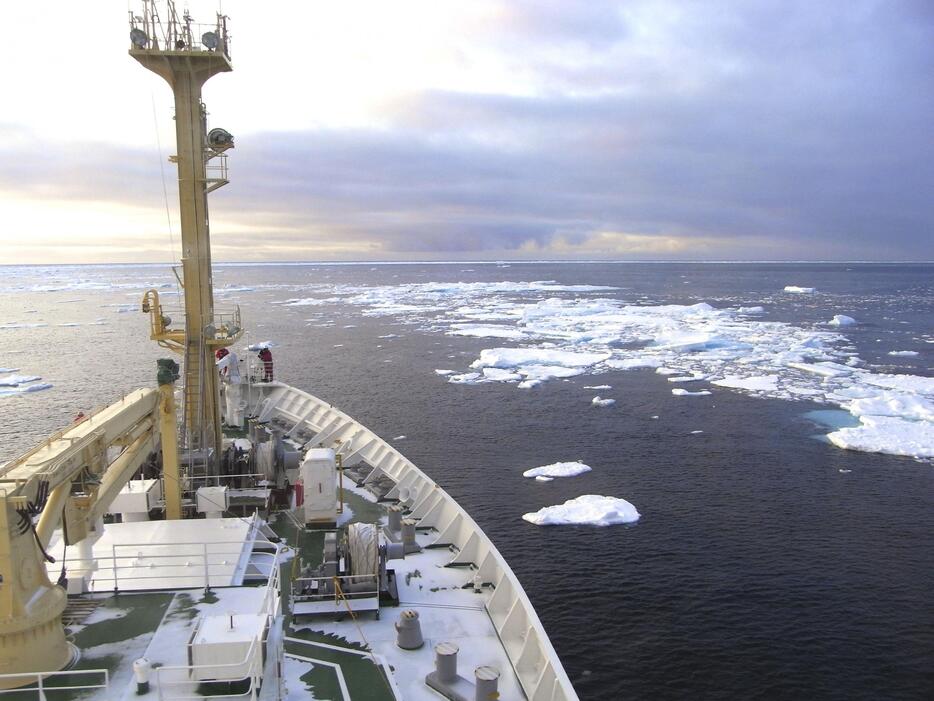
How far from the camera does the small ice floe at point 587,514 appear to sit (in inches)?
854

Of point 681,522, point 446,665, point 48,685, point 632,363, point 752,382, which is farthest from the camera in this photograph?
point 632,363

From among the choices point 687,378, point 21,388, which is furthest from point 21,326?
point 687,378

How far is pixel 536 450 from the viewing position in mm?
28703

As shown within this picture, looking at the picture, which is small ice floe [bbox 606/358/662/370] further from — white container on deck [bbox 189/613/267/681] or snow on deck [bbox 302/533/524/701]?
white container on deck [bbox 189/613/267/681]

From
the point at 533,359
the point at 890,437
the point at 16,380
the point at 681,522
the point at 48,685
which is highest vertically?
the point at 48,685

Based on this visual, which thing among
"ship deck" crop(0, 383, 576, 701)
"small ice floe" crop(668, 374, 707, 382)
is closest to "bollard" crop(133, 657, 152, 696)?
"ship deck" crop(0, 383, 576, 701)

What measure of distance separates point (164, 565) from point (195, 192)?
9.53m

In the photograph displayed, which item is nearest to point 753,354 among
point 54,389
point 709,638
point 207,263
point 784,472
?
point 784,472

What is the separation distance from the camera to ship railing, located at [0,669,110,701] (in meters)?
6.93

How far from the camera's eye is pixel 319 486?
13930mm

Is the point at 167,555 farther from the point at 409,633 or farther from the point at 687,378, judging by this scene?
the point at 687,378

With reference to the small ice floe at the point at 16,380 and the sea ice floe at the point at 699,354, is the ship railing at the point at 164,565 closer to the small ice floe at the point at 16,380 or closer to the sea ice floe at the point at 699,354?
the sea ice floe at the point at 699,354

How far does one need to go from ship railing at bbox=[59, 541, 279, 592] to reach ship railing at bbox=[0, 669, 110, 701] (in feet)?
6.46

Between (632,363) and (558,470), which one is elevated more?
(632,363)
